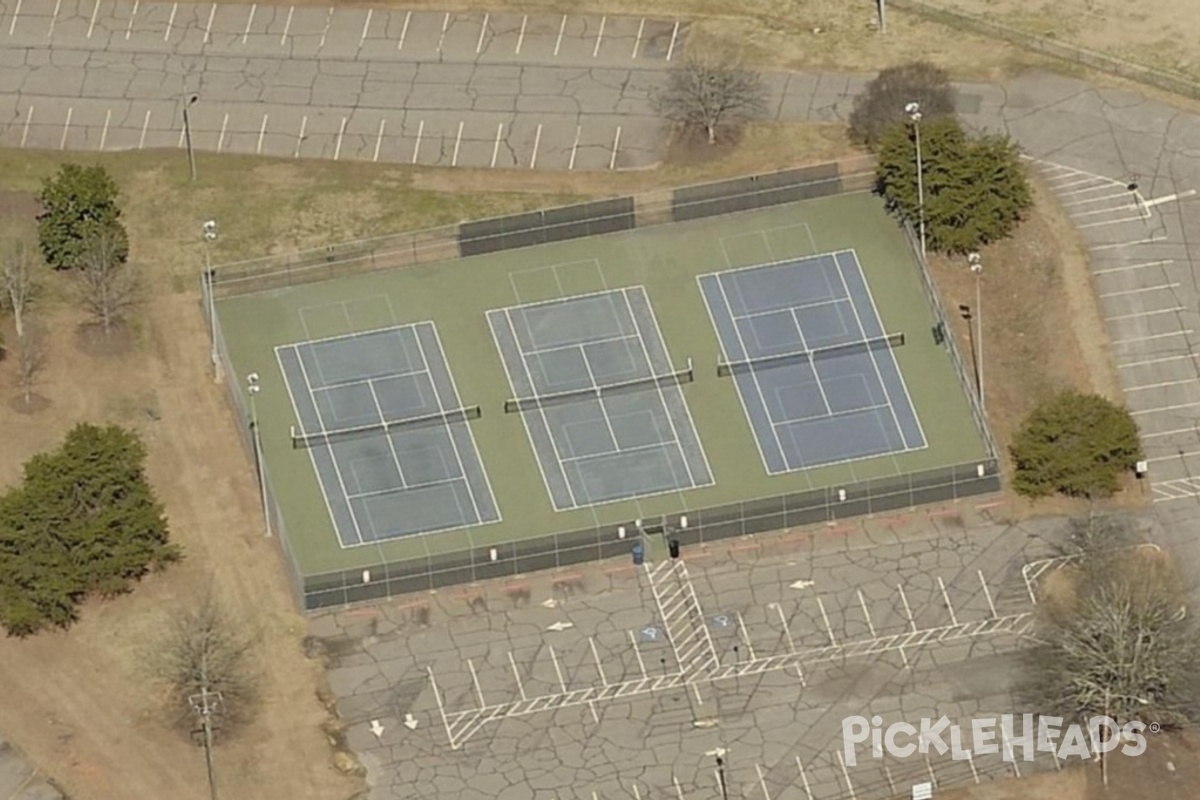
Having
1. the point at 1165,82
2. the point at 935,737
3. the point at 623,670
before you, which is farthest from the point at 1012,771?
the point at 1165,82

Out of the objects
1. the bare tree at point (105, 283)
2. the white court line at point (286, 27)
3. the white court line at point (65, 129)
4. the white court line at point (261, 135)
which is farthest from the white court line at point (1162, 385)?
the white court line at point (65, 129)

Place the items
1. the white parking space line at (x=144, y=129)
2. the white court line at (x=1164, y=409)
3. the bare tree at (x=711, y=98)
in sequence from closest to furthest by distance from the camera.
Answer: the white court line at (x=1164, y=409) → the bare tree at (x=711, y=98) → the white parking space line at (x=144, y=129)

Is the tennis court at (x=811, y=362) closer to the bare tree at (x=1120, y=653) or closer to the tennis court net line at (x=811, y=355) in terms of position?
the tennis court net line at (x=811, y=355)

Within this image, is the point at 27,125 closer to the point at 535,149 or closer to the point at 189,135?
the point at 189,135

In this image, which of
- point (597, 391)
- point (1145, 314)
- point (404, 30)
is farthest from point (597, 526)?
point (404, 30)

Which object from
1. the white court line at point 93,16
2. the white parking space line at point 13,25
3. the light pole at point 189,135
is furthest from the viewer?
the white parking space line at point 13,25

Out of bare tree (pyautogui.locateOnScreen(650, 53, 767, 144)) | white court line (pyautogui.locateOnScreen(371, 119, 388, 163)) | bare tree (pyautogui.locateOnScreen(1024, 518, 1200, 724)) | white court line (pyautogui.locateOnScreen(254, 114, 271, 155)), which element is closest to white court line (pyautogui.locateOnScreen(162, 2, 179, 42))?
white court line (pyautogui.locateOnScreen(254, 114, 271, 155))

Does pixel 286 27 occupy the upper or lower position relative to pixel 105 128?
upper
